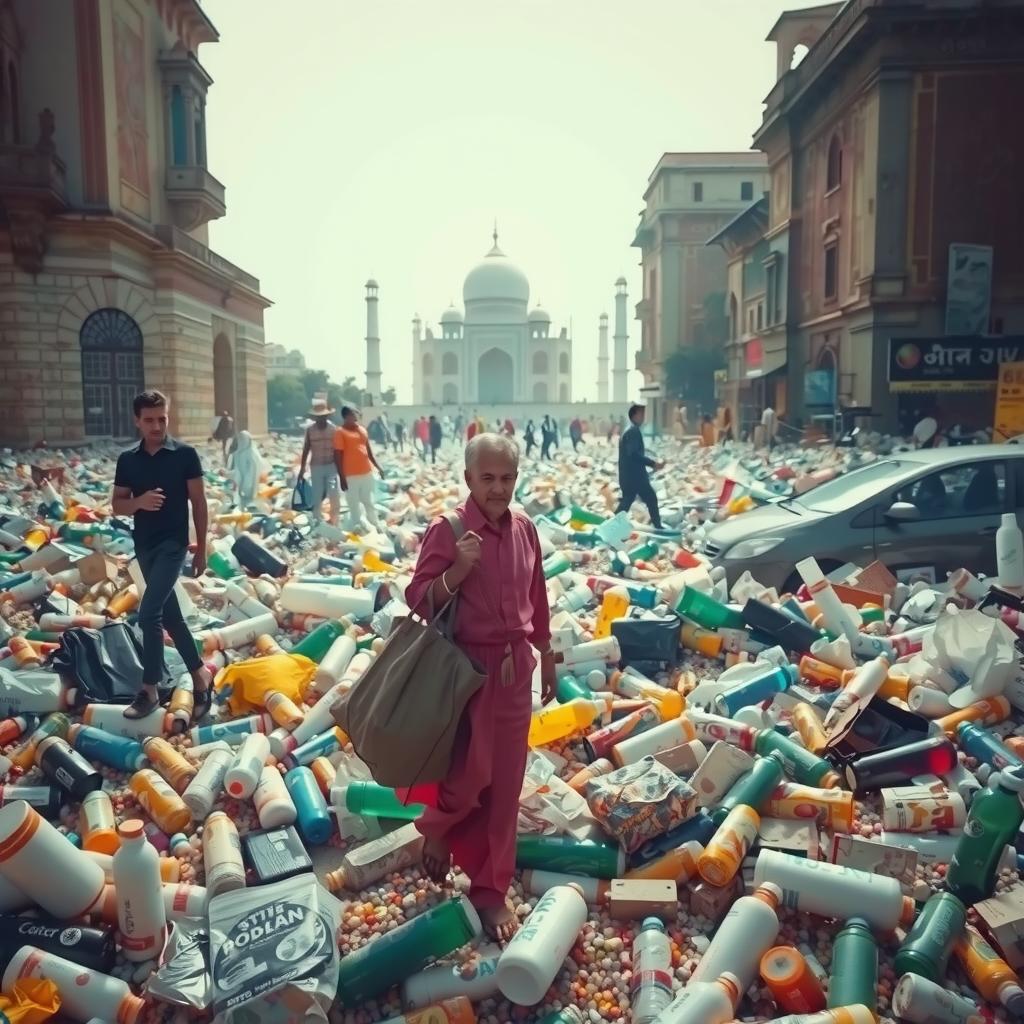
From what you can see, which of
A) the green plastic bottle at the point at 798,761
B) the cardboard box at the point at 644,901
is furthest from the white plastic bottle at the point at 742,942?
the green plastic bottle at the point at 798,761

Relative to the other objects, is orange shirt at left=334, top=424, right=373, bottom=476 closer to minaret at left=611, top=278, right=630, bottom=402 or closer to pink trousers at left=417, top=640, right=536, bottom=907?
pink trousers at left=417, top=640, right=536, bottom=907

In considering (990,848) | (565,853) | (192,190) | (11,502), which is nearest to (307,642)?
(565,853)

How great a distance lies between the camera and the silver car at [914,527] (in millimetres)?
7008

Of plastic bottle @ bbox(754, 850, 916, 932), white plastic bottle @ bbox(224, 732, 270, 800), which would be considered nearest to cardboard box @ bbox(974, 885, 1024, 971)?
plastic bottle @ bbox(754, 850, 916, 932)

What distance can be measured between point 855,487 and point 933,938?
199 inches

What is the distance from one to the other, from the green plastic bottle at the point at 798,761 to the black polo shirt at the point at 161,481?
3276 mm

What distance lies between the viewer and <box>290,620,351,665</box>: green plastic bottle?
6086 mm

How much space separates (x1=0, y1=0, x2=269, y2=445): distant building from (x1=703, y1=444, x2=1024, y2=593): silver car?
1846cm

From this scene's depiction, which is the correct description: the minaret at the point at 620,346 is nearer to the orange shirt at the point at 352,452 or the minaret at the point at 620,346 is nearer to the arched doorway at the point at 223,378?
the arched doorway at the point at 223,378

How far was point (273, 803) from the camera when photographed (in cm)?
400

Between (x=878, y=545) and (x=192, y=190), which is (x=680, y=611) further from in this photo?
(x=192, y=190)

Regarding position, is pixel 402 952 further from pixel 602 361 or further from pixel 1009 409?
pixel 602 361

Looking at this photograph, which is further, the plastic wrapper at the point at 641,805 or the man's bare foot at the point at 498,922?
the plastic wrapper at the point at 641,805

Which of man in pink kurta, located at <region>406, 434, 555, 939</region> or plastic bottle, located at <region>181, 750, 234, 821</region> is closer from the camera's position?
man in pink kurta, located at <region>406, 434, 555, 939</region>
